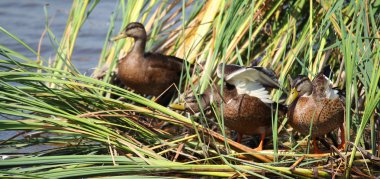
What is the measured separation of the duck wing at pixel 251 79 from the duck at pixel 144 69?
114cm

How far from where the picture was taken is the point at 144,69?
659 centimetres

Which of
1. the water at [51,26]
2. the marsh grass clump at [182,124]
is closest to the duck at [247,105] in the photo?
the marsh grass clump at [182,124]

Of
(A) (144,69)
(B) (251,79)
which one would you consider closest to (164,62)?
(A) (144,69)

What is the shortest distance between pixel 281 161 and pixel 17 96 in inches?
58.0

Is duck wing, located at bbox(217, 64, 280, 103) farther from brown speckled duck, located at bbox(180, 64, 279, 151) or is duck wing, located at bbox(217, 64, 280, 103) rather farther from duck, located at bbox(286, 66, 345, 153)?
duck, located at bbox(286, 66, 345, 153)

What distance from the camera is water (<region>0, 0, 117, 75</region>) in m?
8.35

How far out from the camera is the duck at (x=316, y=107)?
4859mm

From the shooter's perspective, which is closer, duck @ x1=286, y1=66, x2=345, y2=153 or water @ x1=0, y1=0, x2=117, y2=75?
duck @ x1=286, y1=66, x2=345, y2=153

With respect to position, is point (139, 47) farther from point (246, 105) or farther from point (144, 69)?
point (246, 105)

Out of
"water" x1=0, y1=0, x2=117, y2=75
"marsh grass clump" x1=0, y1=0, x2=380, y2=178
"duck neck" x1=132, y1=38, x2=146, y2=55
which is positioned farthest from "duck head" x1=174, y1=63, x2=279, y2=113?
"water" x1=0, y1=0, x2=117, y2=75

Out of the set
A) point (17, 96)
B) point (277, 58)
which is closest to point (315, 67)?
point (277, 58)

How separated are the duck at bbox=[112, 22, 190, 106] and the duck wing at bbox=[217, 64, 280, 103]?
1.14 metres

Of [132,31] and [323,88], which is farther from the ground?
[132,31]

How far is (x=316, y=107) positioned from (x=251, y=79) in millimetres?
511
